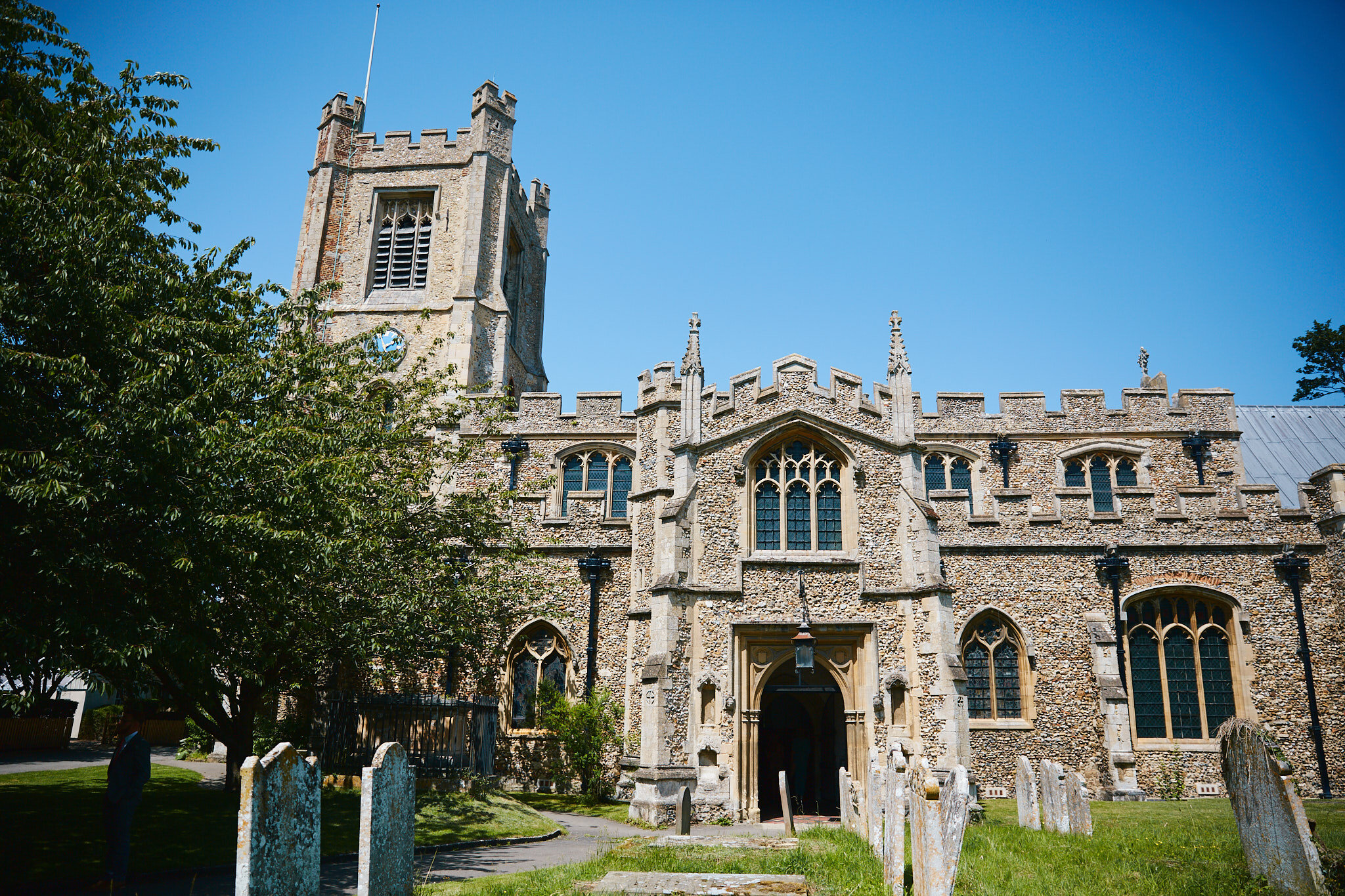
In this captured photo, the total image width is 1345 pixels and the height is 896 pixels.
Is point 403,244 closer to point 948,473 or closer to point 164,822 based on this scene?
point 948,473

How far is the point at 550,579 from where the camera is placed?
65.9 feet

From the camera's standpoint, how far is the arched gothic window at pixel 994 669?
18.9m

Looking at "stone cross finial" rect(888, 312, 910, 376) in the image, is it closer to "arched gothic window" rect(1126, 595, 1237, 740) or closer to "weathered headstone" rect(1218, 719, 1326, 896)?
"arched gothic window" rect(1126, 595, 1237, 740)

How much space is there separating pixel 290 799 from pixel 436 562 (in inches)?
399

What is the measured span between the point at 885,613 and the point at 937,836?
10.6 metres

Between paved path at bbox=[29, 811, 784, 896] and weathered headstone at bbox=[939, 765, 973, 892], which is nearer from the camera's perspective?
weathered headstone at bbox=[939, 765, 973, 892]

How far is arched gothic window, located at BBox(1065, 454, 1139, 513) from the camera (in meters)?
24.0

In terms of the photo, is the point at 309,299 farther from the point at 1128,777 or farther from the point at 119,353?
the point at 1128,777

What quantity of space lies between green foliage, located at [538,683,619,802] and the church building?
52cm

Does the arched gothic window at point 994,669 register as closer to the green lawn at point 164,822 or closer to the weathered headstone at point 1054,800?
the weathered headstone at point 1054,800

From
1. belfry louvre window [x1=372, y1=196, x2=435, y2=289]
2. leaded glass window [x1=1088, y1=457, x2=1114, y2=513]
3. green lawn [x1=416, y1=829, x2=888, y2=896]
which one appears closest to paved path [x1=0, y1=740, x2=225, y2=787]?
green lawn [x1=416, y1=829, x2=888, y2=896]

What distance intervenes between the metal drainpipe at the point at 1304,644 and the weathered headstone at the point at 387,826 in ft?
62.9

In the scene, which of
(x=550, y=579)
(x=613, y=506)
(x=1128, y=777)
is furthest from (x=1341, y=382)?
(x=550, y=579)

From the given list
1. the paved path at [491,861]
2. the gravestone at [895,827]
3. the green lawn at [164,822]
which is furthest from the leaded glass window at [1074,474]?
the gravestone at [895,827]
